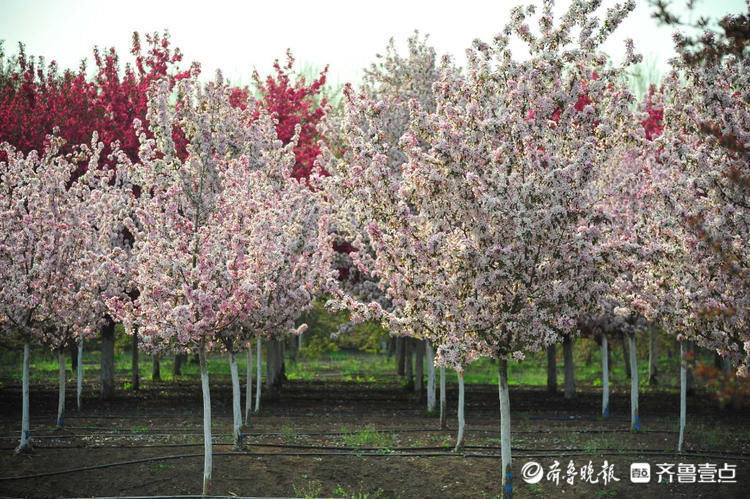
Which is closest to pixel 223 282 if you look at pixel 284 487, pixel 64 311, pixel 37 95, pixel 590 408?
pixel 284 487

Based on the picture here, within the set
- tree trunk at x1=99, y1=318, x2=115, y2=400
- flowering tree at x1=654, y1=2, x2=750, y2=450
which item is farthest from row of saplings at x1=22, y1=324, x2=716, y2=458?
flowering tree at x1=654, y1=2, x2=750, y2=450

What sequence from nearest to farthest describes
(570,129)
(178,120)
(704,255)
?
(570,129)
(704,255)
(178,120)

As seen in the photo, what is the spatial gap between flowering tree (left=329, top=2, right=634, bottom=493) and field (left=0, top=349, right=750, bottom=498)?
9.18ft

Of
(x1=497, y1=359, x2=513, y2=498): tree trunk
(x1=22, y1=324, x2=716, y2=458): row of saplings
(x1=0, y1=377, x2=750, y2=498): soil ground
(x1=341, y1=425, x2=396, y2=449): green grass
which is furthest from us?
(x1=22, y1=324, x2=716, y2=458): row of saplings

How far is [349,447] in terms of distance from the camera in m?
12.5

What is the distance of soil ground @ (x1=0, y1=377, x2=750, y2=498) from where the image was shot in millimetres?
10016

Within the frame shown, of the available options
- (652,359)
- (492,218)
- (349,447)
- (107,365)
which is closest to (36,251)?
(349,447)

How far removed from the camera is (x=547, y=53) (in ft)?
27.0

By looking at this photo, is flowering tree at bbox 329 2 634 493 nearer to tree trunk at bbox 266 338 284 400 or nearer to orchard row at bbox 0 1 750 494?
orchard row at bbox 0 1 750 494

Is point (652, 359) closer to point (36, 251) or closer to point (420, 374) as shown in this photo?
point (420, 374)

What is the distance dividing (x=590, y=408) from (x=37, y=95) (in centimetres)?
2197

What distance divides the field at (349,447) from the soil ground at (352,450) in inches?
1.2

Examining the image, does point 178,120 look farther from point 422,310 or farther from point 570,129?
point 570,129

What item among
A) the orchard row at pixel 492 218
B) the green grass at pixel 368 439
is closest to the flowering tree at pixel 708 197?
the orchard row at pixel 492 218
